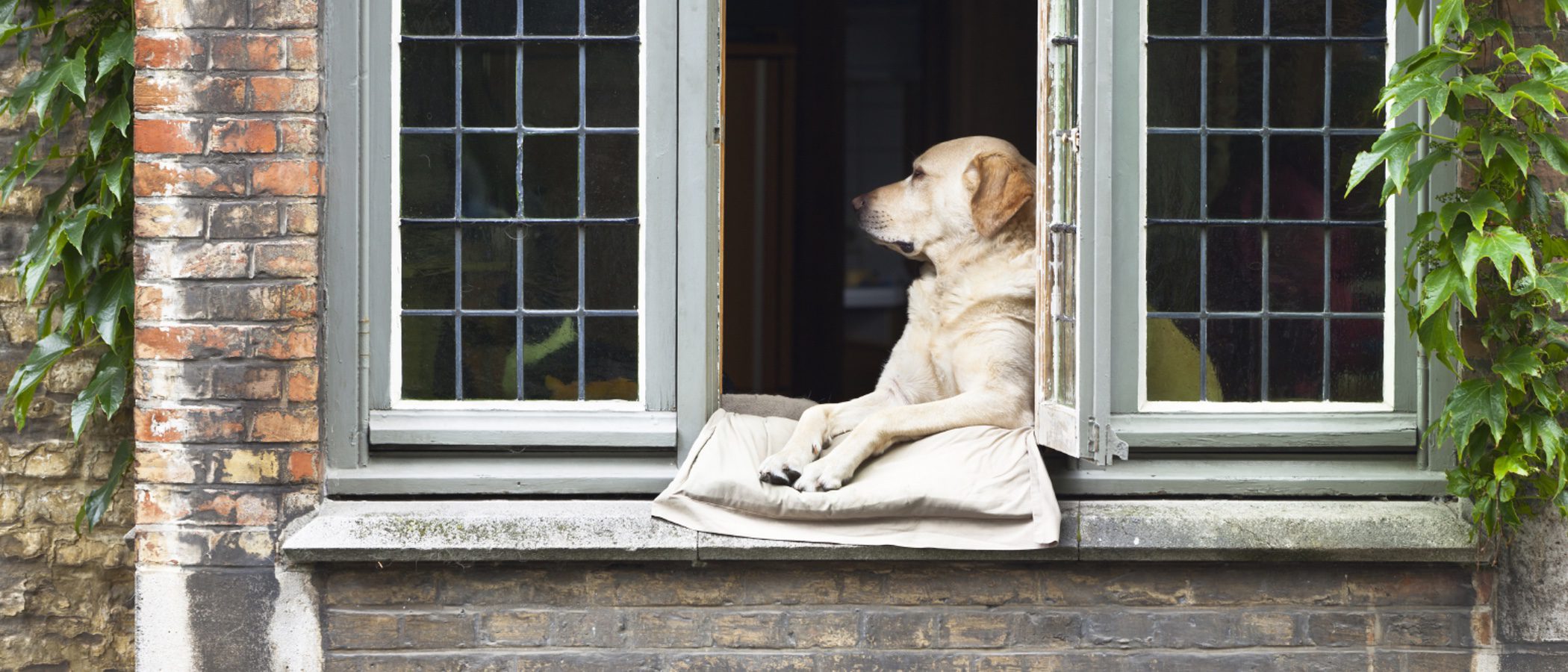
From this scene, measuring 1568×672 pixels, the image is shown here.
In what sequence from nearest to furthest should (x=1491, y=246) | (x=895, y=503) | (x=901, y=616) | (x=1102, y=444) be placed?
(x=1491, y=246)
(x=1102, y=444)
(x=895, y=503)
(x=901, y=616)

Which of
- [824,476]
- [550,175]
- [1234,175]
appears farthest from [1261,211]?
[550,175]

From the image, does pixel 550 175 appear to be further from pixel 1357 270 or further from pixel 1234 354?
pixel 1357 270

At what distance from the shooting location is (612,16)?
136 inches

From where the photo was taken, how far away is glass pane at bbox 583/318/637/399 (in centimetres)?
348

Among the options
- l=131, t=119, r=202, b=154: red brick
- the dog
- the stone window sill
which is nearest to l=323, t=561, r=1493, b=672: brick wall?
the stone window sill

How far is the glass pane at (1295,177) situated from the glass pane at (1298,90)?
0.14 feet

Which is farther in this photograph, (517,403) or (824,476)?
(517,403)

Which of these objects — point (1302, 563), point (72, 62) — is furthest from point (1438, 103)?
point (72, 62)

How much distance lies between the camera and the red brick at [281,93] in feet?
10.9

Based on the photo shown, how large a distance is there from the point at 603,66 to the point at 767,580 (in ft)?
4.74

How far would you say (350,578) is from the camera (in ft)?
11.1

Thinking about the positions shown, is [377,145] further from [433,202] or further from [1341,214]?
[1341,214]

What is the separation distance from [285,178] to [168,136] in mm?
312

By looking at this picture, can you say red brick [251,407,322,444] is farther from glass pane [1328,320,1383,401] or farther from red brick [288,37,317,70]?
glass pane [1328,320,1383,401]
